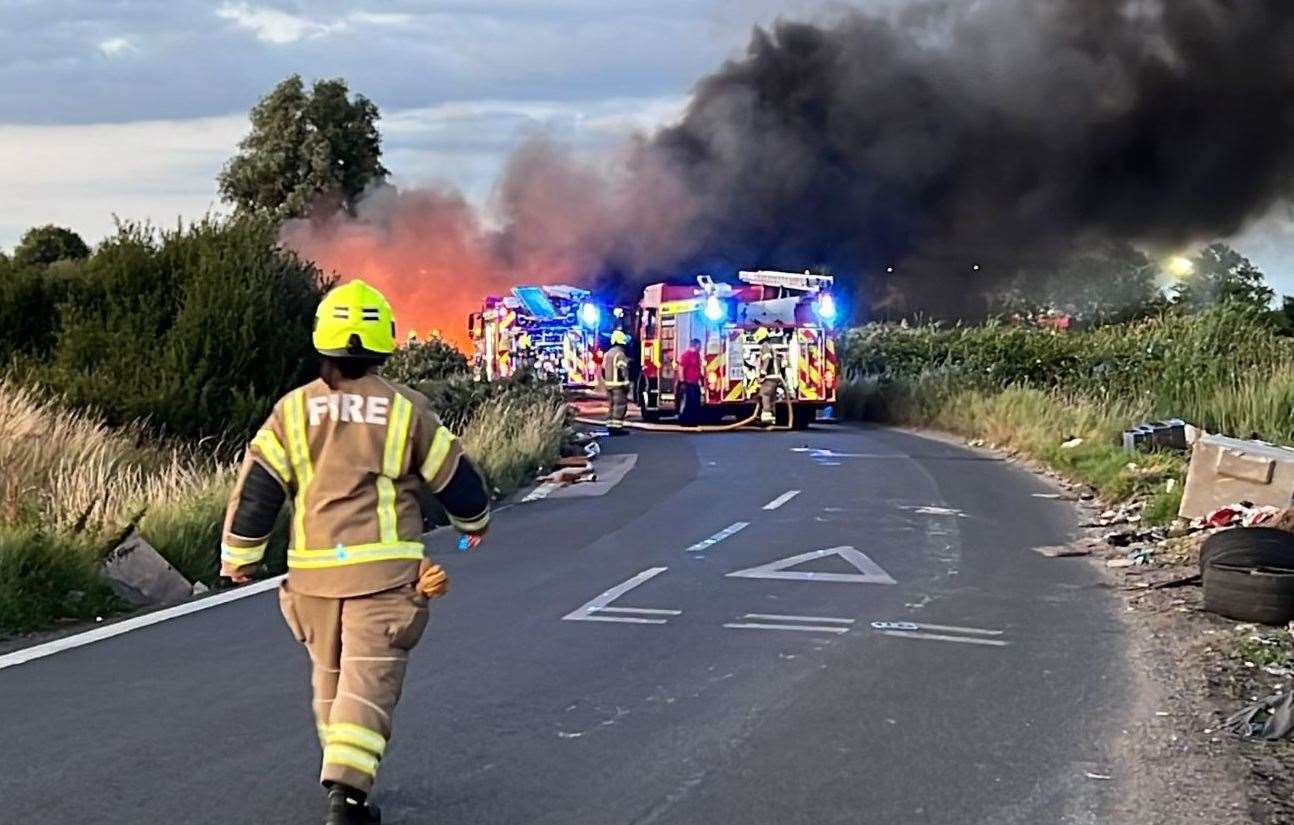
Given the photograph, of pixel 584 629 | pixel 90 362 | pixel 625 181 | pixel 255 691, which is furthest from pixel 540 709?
pixel 625 181

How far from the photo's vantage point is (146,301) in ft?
61.6

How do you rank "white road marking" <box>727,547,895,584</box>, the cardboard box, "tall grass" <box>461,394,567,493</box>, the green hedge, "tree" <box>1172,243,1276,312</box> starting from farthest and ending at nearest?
"tree" <box>1172,243,1276,312</box> < the green hedge < "tall grass" <box>461,394,567,493</box> < the cardboard box < "white road marking" <box>727,547,895,584</box>

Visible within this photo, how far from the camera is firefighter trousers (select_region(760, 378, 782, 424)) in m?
28.6

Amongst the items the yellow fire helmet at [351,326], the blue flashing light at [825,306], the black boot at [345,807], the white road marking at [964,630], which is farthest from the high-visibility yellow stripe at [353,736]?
the blue flashing light at [825,306]

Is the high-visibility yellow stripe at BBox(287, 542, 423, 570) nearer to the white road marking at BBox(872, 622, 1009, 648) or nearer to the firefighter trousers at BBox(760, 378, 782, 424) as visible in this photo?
the white road marking at BBox(872, 622, 1009, 648)

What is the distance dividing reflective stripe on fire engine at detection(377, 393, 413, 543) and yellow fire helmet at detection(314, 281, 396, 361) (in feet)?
0.65

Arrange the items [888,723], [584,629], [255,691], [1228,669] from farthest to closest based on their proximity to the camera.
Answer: [584,629]
[1228,669]
[255,691]
[888,723]

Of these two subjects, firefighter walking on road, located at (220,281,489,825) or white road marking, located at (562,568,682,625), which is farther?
white road marking, located at (562,568,682,625)

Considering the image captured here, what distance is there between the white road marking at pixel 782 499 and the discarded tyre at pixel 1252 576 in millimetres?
6133

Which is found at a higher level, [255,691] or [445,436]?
[445,436]

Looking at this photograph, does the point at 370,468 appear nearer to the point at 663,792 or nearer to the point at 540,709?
the point at 663,792

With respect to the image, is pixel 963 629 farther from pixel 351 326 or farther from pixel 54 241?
pixel 54 241

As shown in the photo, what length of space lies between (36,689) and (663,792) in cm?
308

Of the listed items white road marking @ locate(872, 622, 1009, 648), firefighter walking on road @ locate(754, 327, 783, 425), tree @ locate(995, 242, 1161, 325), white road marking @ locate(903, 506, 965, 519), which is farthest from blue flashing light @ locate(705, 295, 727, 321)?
white road marking @ locate(872, 622, 1009, 648)
